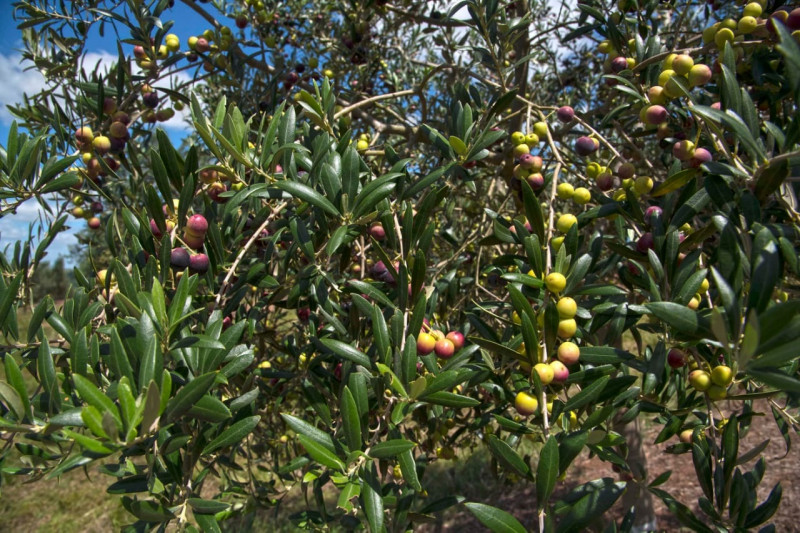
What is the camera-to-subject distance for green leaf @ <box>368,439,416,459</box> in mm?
854

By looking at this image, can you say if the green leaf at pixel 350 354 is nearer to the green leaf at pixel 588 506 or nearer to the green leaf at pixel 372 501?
the green leaf at pixel 372 501

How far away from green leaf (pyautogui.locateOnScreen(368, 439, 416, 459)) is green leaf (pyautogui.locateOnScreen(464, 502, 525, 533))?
14 centimetres

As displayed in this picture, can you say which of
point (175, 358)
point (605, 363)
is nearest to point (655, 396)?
point (605, 363)

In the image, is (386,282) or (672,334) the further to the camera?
(386,282)

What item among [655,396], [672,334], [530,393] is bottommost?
[655,396]

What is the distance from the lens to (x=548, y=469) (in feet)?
2.59

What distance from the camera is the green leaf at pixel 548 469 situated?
0.78m

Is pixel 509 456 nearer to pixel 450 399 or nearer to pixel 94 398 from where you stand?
pixel 450 399

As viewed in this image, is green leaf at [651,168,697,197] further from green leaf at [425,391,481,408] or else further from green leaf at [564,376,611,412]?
green leaf at [425,391,481,408]

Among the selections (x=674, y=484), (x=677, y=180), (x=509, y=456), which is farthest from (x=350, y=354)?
(x=674, y=484)

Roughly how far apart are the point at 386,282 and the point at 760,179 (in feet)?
2.84

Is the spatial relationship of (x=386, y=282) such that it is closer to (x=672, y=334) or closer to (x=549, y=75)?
(x=672, y=334)

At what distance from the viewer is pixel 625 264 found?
1289 millimetres

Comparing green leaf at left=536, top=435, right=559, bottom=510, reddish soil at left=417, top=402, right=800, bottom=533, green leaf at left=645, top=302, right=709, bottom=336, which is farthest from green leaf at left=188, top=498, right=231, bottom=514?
reddish soil at left=417, top=402, right=800, bottom=533
